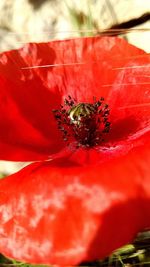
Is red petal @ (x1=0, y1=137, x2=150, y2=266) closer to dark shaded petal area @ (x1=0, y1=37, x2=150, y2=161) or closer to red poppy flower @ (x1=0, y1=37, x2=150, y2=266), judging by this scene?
red poppy flower @ (x1=0, y1=37, x2=150, y2=266)

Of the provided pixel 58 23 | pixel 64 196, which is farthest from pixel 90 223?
pixel 58 23

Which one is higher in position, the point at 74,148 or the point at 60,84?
the point at 60,84

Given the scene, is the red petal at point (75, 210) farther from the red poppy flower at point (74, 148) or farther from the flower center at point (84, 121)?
the flower center at point (84, 121)

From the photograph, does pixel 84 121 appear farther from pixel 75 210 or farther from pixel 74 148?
pixel 75 210

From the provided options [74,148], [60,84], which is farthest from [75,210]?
[60,84]

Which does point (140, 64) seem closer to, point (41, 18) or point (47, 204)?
point (47, 204)

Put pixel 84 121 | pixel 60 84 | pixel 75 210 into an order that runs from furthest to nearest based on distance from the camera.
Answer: pixel 60 84, pixel 84 121, pixel 75 210

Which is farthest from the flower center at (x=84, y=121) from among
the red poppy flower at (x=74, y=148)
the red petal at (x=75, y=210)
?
the red petal at (x=75, y=210)

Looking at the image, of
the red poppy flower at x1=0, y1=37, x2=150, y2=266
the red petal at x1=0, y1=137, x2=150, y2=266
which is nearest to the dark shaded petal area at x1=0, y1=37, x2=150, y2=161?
the red poppy flower at x1=0, y1=37, x2=150, y2=266
